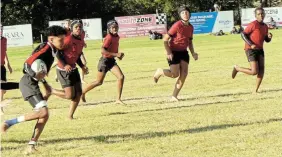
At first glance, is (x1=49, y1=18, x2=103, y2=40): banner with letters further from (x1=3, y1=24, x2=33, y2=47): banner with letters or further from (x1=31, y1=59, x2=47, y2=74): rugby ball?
(x1=31, y1=59, x2=47, y2=74): rugby ball

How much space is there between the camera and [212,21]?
1896 inches

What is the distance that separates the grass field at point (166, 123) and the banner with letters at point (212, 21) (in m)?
31.7

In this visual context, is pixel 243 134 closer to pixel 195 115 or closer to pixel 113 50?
pixel 195 115

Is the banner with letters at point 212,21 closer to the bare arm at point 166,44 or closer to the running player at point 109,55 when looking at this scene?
the running player at point 109,55

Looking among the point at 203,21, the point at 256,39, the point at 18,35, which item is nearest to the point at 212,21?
the point at 203,21

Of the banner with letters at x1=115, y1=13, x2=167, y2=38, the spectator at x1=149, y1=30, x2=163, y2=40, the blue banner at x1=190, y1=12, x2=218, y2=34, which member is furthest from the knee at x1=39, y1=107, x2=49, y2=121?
the blue banner at x1=190, y1=12, x2=218, y2=34

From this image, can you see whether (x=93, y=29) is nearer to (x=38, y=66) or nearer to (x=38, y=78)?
→ (x=38, y=78)

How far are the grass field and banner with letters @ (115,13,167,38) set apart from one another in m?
31.2

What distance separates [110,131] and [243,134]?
2.17 meters

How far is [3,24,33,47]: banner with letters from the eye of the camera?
39.7 metres

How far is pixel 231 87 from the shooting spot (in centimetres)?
A: 1457

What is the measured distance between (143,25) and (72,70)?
125ft

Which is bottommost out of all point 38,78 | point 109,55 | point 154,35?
point 154,35

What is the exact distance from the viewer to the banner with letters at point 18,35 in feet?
130
